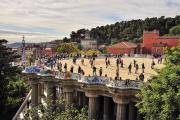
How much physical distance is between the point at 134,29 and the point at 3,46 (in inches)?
5220

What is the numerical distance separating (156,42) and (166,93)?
91264 millimetres

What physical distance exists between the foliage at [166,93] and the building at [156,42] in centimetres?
8526

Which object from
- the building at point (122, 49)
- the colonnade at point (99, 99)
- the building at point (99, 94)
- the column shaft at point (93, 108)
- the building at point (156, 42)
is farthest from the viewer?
the building at point (122, 49)

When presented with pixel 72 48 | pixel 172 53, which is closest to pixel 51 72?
pixel 172 53

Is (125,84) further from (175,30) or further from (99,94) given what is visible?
(175,30)

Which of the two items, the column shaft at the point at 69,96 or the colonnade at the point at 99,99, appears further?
the column shaft at the point at 69,96

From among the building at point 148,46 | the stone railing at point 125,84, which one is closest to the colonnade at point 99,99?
the stone railing at point 125,84

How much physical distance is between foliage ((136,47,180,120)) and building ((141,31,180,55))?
85.3m

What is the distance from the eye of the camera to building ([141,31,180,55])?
11144cm

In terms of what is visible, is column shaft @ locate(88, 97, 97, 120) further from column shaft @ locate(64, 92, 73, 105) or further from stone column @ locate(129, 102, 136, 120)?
column shaft @ locate(64, 92, 73, 105)

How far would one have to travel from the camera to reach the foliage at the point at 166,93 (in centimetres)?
2394

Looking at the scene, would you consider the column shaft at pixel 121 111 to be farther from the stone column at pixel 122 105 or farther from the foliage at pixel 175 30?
the foliage at pixel 175 30

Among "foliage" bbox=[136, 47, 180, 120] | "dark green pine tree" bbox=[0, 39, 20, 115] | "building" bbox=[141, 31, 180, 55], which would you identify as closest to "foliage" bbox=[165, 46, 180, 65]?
"foliage" bbox=[136, 47, 180, 120]

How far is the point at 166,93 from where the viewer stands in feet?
80.3
